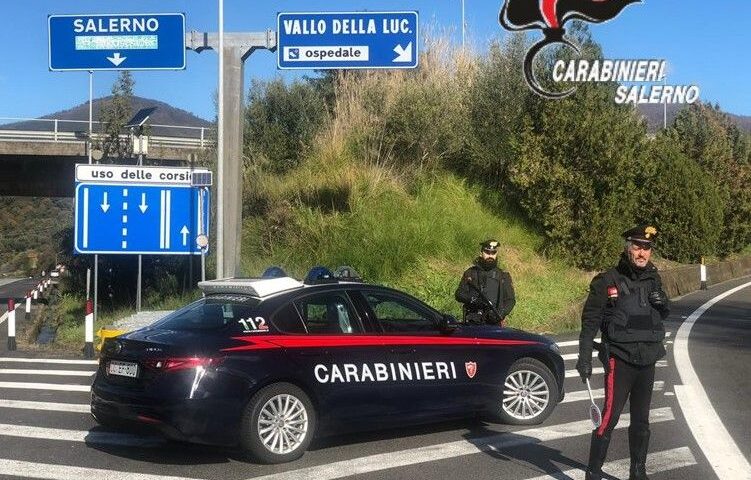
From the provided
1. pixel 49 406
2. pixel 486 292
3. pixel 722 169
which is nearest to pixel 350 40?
pixel 486 292

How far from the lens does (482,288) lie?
10.9 m

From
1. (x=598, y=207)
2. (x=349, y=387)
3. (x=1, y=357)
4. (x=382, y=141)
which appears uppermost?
(x=382, y=141)

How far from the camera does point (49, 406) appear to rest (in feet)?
33.8

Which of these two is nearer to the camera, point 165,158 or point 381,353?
point 381,353

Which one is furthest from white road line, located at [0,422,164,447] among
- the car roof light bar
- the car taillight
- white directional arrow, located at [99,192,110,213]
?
white directional arrow, located at [99,192,110,213]

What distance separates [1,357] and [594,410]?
40.8ft

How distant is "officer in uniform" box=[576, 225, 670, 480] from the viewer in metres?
6.18

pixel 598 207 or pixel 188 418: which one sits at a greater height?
pixel 598 207

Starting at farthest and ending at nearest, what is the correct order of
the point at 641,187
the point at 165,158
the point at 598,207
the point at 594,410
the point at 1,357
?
the point at 165,158, the point at 641,187, the point at 598,207, the point at 1,357, the point at 594,410

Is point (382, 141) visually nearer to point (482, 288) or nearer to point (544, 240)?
point (544, 240)

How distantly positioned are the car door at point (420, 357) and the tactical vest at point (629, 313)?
2.32 m

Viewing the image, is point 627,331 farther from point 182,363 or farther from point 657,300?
point 182,363

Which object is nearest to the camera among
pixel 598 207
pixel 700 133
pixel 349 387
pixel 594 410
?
pixel 594 410

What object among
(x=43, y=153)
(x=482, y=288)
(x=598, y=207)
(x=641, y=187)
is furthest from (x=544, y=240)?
(x=43, y=153)
